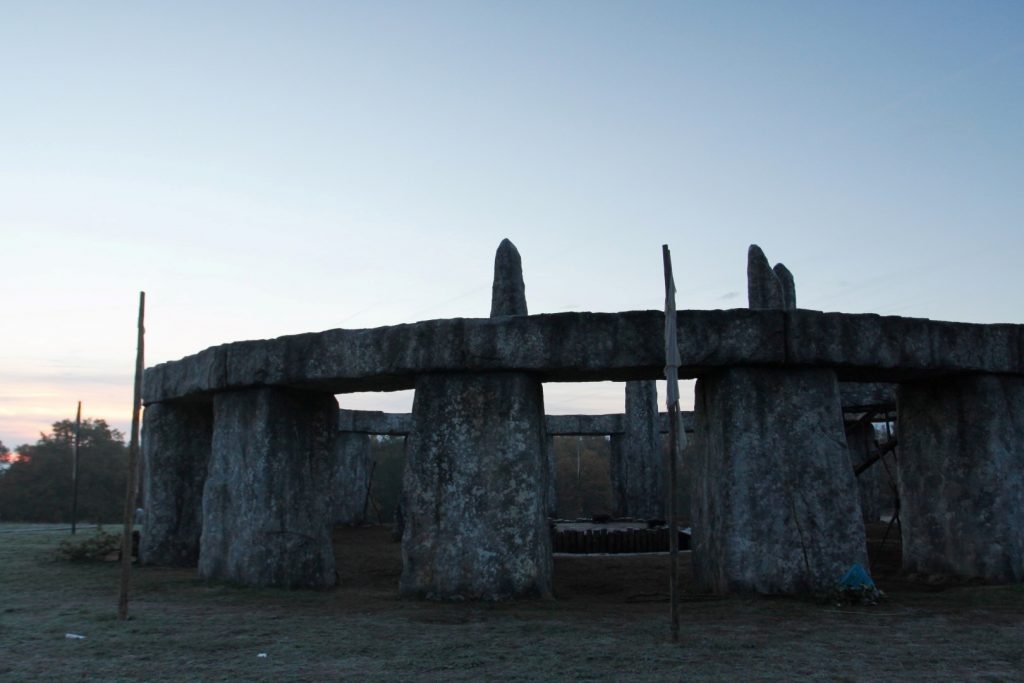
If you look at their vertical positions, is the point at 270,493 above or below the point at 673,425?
below

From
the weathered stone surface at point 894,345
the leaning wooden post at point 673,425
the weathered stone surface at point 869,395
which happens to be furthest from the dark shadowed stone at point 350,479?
the leaning wooden post at point 673,425

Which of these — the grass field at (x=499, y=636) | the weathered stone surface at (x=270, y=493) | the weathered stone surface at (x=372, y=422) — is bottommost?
the grass field at (x=499, y=636)

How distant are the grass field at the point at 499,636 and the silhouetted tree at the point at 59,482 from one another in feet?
96.3

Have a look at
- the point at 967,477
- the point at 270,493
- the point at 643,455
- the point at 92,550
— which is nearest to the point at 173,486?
the point at 92,550

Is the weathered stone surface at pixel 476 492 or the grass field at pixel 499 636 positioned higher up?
the weathered stone surface at pixel 476 492

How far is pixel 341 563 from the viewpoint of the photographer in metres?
14.0

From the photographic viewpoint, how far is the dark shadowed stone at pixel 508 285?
33.9 feet

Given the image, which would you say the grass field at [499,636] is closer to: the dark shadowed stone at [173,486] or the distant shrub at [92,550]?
the dark shadowed stone at [173,486]

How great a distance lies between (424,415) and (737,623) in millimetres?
3769

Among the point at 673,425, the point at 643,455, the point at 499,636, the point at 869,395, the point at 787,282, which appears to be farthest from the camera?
the point at 643,455

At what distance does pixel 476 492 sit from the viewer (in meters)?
9.14

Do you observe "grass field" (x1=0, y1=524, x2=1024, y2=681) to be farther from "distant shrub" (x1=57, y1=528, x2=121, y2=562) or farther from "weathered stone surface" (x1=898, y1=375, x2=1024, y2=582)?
"distant shrub" (x1=57, y1=528, x2=121, y2=562)

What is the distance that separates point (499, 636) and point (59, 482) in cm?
3836

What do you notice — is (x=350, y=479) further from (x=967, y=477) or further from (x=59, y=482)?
(x=59, y=482)
